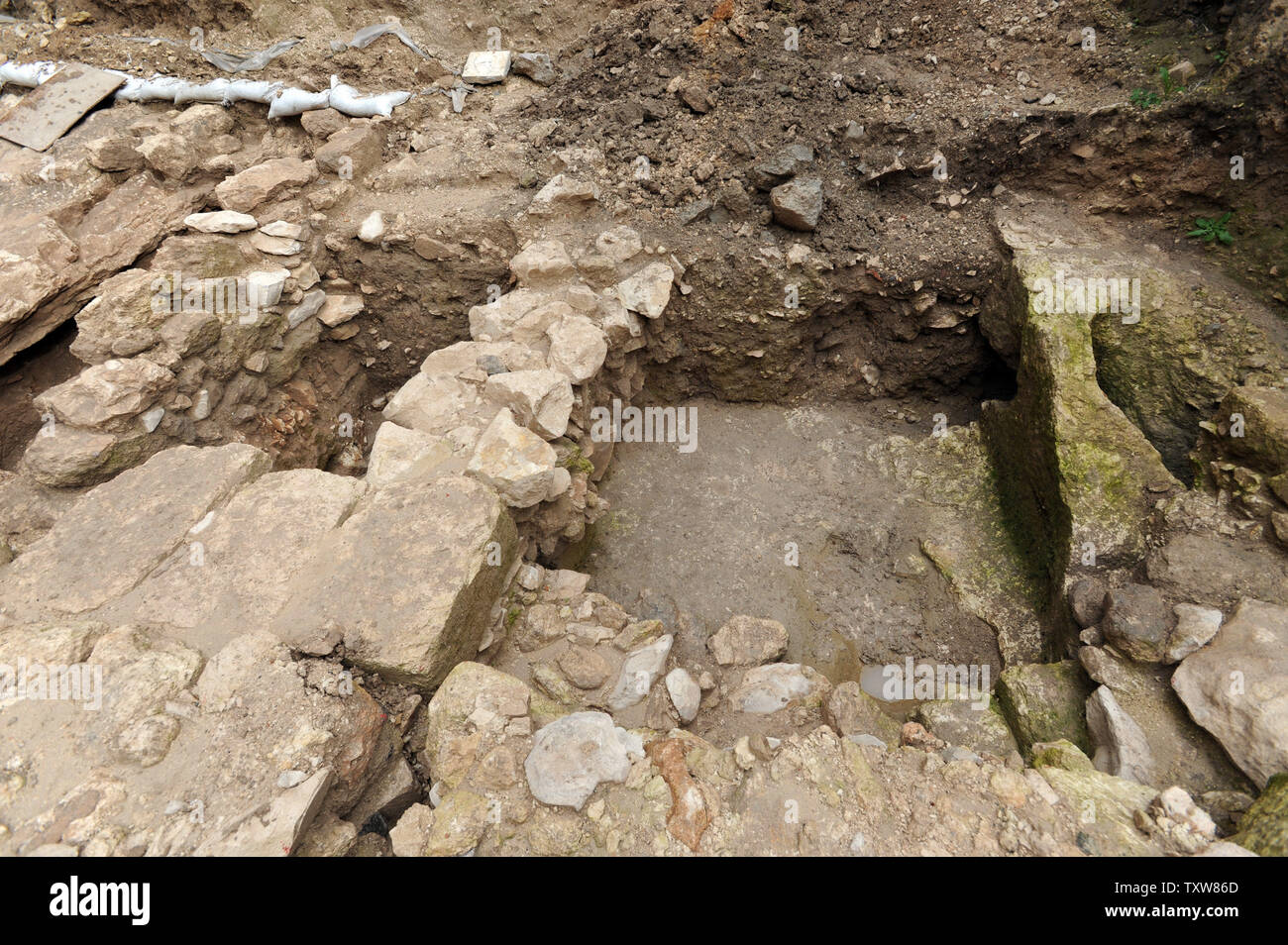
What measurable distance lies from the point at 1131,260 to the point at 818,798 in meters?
3.82

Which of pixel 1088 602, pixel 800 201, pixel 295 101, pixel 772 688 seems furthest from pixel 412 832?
pixel 295 101

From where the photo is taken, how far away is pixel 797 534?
4273 millimetres

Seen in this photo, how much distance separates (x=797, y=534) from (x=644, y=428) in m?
1.36

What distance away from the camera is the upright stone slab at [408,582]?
8.18 feet

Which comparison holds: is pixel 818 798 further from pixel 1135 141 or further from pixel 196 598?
pixel 1135 141

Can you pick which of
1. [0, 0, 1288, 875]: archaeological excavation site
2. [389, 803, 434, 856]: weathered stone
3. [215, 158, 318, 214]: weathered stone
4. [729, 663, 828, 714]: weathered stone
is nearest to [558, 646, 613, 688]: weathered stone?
[0, 0, 1288, 875]: archaeological excavation site

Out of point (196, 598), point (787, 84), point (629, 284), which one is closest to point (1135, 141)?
point (787, 84)

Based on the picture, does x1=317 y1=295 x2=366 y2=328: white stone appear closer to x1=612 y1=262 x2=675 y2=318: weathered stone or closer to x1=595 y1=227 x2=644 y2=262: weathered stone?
x1=595 y1=227 x2=644 y2=262: weathered stone

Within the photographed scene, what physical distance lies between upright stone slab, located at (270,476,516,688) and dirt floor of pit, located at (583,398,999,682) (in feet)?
4.27

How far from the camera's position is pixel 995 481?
4.30 meters

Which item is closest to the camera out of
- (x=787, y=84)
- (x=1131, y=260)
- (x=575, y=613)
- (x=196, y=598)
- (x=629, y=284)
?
(x=196, y=598)

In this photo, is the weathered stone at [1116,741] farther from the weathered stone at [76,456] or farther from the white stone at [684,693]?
the weathered stone at [76,456]

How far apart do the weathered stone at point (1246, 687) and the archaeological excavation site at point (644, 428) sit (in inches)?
0.6
